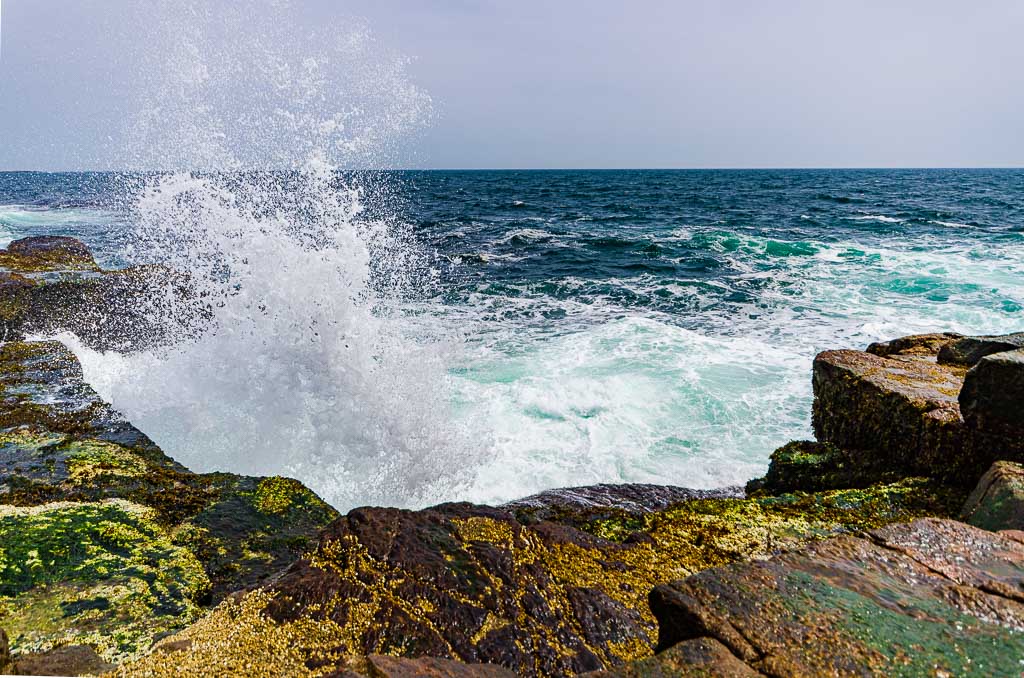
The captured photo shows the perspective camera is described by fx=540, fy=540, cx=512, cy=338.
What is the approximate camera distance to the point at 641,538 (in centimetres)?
A: 259

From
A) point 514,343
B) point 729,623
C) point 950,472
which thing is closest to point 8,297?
point 514,343

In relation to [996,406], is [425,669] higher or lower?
lower

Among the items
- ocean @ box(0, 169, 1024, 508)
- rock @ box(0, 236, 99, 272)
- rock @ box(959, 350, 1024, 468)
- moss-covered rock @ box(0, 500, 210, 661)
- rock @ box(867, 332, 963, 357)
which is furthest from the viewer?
rock @ box(0, 236, 99, 272)

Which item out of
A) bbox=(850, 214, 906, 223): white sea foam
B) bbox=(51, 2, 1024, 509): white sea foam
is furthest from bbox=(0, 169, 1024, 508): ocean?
bbox=(850, 214, 906, 223): white sea foam

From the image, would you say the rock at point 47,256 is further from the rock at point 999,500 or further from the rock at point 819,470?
the rock at point 999,500

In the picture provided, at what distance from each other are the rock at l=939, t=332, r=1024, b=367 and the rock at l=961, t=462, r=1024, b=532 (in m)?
1.57

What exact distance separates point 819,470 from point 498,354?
5.04 meters

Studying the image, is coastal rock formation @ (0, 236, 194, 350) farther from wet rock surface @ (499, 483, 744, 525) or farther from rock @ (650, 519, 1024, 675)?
rock @ (650, 519, 1024, 675)

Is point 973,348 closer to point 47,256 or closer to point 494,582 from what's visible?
point 494,582

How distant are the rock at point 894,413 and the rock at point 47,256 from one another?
10.7 metres

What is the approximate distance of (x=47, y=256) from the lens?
34.1 ft

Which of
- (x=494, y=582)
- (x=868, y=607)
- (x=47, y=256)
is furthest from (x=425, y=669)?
(x=47, y=256)

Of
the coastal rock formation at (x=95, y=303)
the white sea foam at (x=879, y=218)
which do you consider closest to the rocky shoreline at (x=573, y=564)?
the coastal rock formation at (x=95, y=303)

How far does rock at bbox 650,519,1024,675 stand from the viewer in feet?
4.67
